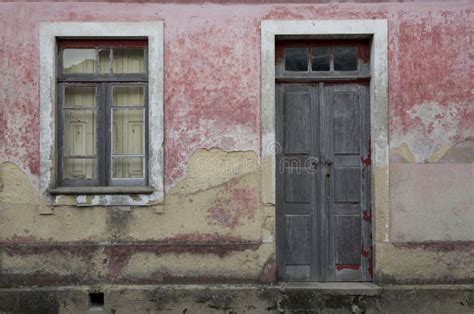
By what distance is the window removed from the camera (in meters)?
7.24

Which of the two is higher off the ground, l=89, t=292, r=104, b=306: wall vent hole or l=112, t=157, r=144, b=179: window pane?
l=112, t=157, r=144, b=179: window pane

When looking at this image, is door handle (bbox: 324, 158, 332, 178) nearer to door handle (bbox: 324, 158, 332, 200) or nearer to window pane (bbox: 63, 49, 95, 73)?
door handle (bbox: 324, 158, 332, 200)

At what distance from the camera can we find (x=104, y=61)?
7.31 meters

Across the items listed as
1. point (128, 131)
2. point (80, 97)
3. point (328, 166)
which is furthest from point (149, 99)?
point (328, 166)

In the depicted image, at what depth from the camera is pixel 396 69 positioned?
7137 mm

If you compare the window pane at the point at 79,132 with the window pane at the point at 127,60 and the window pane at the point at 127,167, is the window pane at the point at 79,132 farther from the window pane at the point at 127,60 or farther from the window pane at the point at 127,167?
the window pane at the point at 127,60

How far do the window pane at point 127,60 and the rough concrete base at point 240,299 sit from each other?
238cm

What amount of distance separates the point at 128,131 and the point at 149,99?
18.3 inches

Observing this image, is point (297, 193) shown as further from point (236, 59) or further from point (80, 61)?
point (80, 61)

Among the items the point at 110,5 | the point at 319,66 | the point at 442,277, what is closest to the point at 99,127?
the point at 110,5

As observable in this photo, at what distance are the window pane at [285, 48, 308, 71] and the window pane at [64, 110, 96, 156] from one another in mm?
2256

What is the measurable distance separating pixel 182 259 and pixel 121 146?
1.43 metres

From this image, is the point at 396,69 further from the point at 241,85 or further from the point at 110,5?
the point at 110,5

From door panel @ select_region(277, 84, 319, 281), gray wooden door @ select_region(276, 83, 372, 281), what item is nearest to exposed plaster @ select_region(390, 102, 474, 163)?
gray wooden door @ select_region(276, 83, 372, 281)
